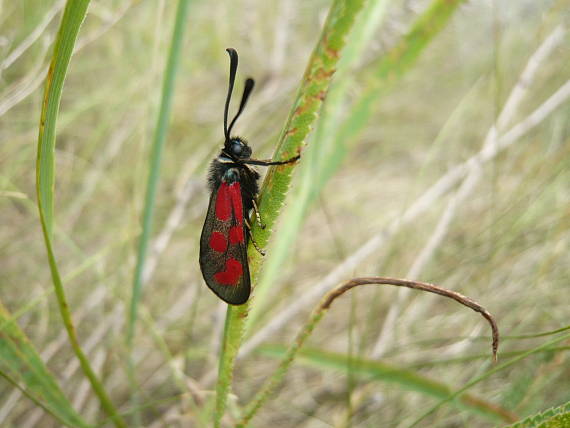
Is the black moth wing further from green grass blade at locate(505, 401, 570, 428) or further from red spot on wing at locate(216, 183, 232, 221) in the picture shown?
green grass blade at locate(505, 401, 570, 428)

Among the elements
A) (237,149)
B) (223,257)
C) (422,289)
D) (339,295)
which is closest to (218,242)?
(223,257)

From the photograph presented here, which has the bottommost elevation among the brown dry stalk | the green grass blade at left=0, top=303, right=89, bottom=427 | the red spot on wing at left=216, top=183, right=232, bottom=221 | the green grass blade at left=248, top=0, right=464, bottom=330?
the green grass blade at left=0, top=303, right=89, bottom=427

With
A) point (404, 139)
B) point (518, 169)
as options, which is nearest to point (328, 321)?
point (518, 169)

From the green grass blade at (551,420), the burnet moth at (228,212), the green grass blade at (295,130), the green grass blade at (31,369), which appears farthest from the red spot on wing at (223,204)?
the green grass blade at (551,420)

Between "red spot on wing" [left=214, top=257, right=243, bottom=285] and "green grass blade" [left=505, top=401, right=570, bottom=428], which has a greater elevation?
"red spot on wing" [left=214, top=257, right=243, bottom=285]

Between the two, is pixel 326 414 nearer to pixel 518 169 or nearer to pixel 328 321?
pixel 328 321

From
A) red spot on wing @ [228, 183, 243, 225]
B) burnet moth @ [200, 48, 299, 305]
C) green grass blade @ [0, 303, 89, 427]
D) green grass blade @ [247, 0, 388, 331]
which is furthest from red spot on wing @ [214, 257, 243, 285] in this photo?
green grass blade @ [0, 303, 89, 427]

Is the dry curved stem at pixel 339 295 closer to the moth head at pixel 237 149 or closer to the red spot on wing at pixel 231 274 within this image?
the red spot on wing at pixel 231 274
